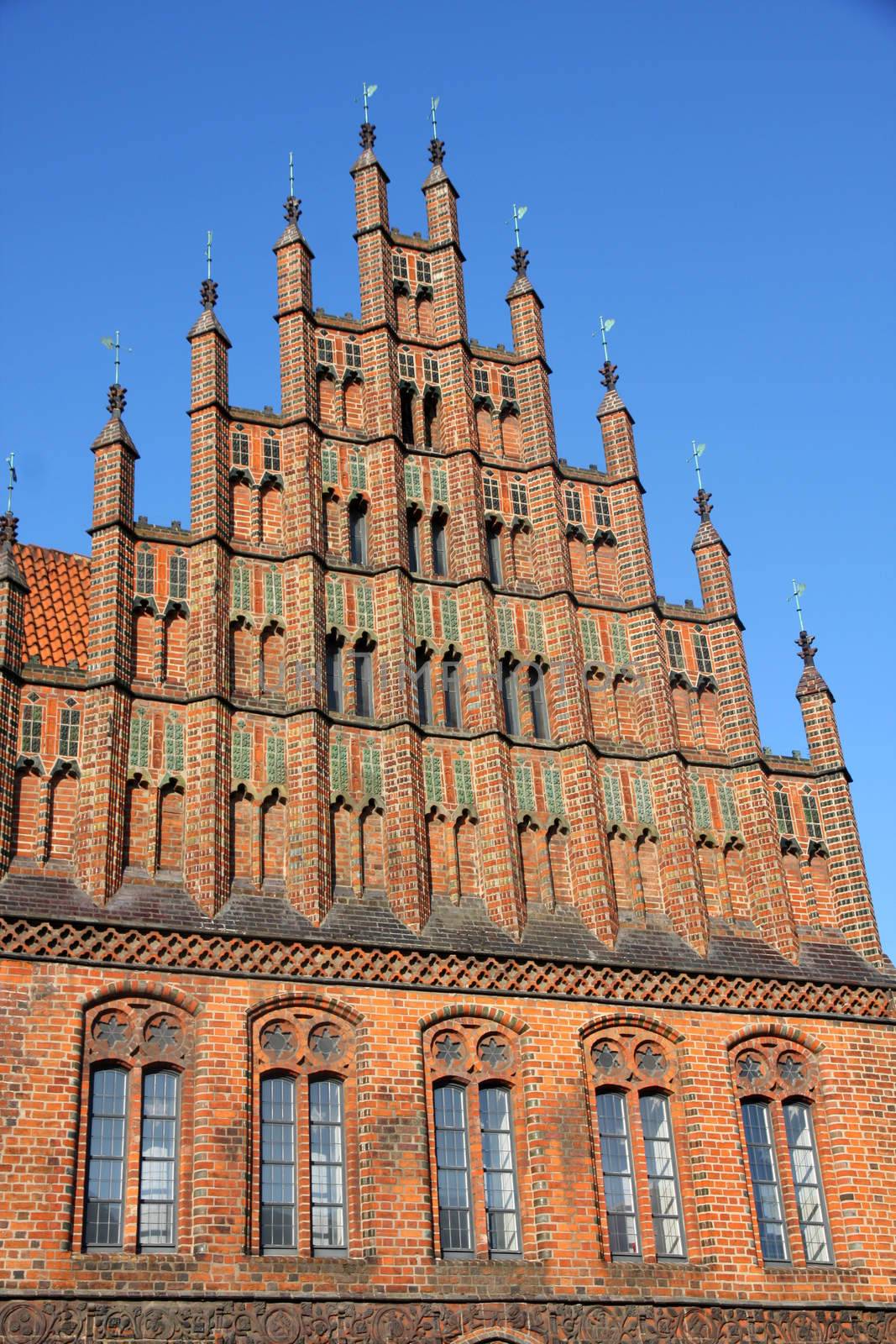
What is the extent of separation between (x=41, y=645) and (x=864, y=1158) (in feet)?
47.9

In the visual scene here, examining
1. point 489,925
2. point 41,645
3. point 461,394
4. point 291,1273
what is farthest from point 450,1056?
point 461,394

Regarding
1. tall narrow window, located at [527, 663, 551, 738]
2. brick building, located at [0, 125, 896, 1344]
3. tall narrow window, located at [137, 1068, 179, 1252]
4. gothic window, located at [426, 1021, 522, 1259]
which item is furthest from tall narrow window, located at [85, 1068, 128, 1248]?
tall narrow window, located at [527, 663, 551, 738]

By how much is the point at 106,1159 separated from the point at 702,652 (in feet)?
44.6

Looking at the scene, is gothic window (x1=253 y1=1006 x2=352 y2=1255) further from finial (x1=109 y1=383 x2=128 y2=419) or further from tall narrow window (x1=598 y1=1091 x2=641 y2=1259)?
finial (x1=109 y1=383 x2=128 y2=419)

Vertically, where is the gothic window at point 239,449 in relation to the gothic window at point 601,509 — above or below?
below

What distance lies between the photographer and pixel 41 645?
24.4m

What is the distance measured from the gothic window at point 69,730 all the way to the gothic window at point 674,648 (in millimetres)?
10427

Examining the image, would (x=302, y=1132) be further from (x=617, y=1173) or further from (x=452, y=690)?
(x=452, y=690)

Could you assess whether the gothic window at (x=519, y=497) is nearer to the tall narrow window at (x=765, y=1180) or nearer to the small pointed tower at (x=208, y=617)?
the small pointed tower at (x=208, y=617)

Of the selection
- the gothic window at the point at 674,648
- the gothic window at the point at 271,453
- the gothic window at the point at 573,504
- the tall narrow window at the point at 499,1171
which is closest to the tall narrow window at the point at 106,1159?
the tall narrow window at the point at 499,1171

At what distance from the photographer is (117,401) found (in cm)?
2572

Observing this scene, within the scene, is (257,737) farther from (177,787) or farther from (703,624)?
(703,624)

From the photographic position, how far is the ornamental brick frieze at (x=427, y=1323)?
1903 cm

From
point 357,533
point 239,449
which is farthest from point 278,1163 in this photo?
point 239,449
